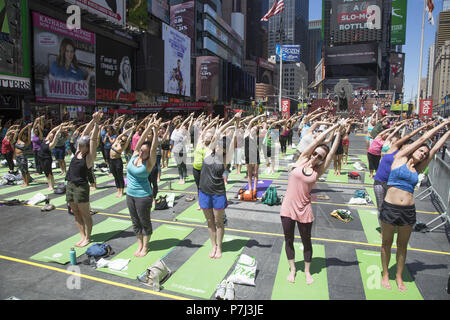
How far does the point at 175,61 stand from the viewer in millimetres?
57594

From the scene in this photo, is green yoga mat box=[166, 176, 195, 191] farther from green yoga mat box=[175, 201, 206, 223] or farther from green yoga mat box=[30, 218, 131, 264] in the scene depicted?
green yoga mat box=[30, 218, 131, 264]

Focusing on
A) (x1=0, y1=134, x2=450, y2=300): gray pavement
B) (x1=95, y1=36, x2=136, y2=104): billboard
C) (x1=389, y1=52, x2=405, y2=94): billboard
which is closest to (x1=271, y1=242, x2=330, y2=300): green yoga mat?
(x1=0, y1=134, x2=450, y2=300): gray pavement

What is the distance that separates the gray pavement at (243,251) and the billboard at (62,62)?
2286 centimetres

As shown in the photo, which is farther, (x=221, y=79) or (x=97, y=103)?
(x=221, y=79)

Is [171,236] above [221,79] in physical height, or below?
below

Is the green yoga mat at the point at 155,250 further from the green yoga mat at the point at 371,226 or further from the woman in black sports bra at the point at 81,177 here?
the green yoga mat at the point at 371,226

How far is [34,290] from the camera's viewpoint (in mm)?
4777

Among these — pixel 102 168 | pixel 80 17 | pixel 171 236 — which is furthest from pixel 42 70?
pixel 171 236

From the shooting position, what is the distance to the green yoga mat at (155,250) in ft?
17.7

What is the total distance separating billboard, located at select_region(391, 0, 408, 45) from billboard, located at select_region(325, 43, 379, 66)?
34.2 ft

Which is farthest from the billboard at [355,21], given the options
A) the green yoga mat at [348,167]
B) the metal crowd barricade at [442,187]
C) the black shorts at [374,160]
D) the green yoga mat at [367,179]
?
the metal crowd barricade at [442,187]

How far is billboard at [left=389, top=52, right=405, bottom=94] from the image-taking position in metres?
166
